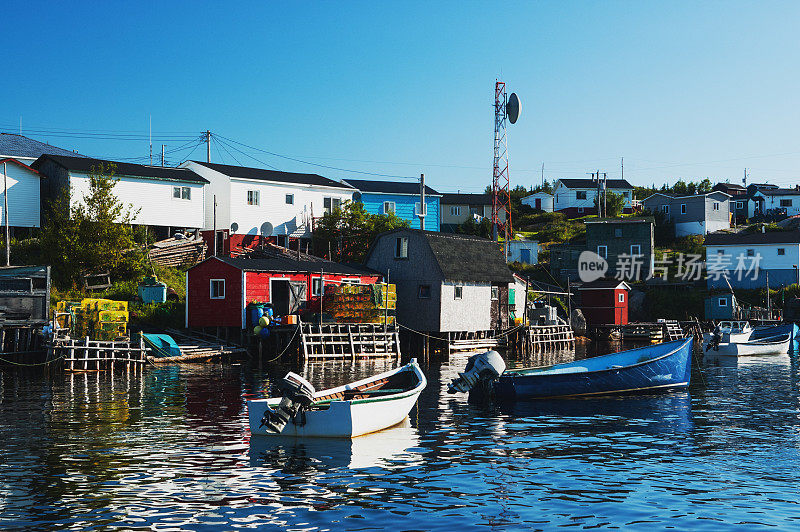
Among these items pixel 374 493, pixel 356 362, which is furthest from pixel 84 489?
pixel 356 362

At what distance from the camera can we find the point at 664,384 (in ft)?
104

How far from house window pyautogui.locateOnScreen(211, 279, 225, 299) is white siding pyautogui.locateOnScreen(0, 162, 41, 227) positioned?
64.7ft

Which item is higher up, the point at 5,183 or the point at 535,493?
the point at 5,183

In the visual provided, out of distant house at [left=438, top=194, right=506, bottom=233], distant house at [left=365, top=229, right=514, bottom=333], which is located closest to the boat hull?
distant house at [left=365, top=229, right=514, bottom=333]

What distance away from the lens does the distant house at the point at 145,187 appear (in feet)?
198

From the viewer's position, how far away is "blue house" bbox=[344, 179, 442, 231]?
83.4m

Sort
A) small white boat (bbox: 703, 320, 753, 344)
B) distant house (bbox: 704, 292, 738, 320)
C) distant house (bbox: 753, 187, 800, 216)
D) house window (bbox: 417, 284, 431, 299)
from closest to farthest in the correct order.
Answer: house window (bbox: 417, 284, 431, 299), small white boat (bbox: 703, 320, 753, 344), distant house (bbox: 704, 292, 738, 320), distant house (bbox: 753, 187, 800, 216)

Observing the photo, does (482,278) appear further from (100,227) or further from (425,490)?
(425,490)

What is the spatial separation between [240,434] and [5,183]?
44280 mm

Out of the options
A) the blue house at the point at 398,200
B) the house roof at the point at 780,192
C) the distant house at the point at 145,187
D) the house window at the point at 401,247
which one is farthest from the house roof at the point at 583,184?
the house window at the point at 401,247

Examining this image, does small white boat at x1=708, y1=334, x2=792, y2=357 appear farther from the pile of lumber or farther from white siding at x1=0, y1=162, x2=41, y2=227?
white siding at x1=0, y1=162, x2=41, y2=227

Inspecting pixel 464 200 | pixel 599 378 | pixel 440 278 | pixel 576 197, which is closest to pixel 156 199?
pixel 440 278

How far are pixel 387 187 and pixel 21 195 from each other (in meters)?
38.8

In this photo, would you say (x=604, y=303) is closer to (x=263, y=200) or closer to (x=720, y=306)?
(x=720, y=306)
